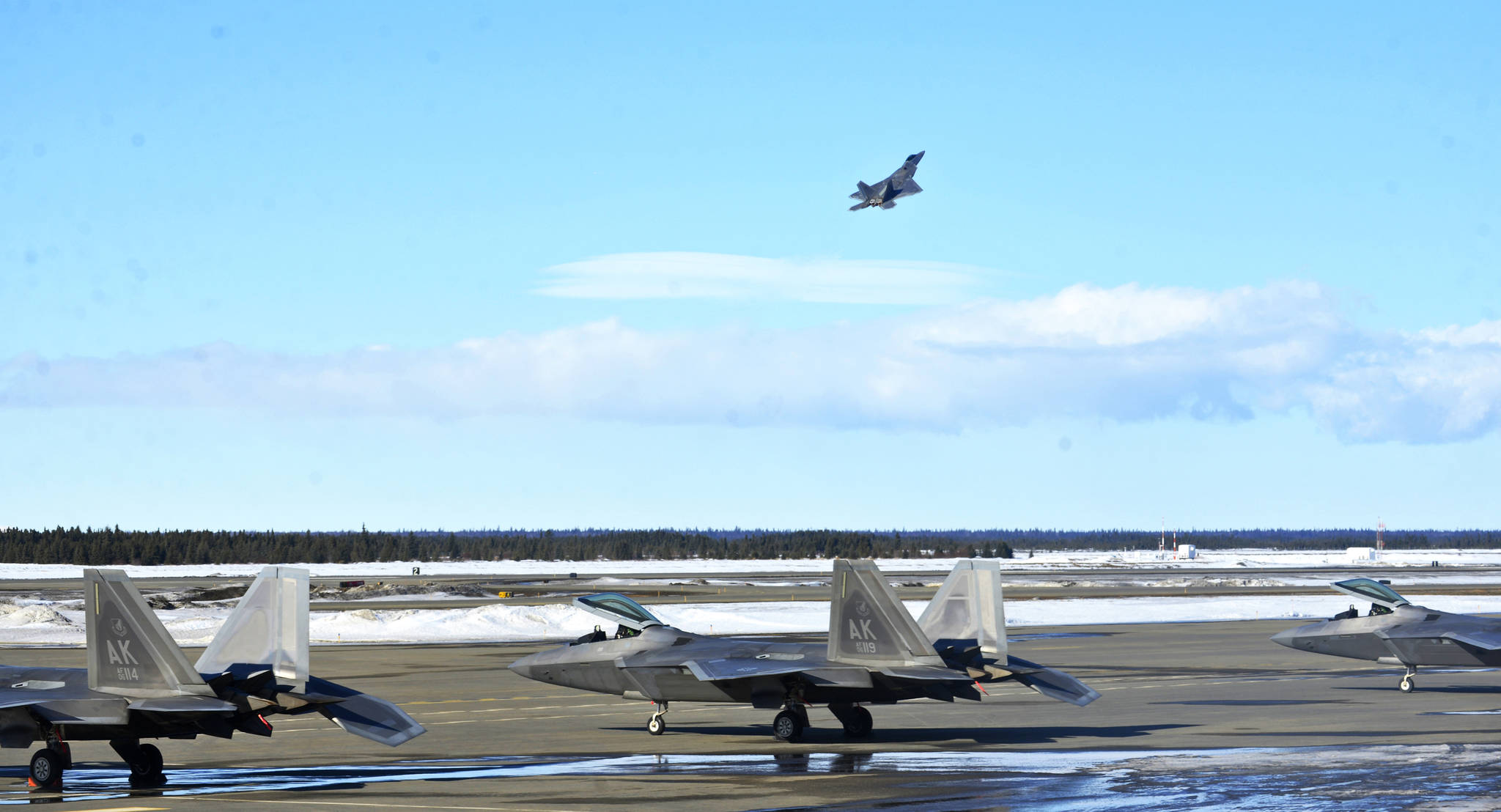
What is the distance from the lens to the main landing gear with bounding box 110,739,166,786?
18750 mm

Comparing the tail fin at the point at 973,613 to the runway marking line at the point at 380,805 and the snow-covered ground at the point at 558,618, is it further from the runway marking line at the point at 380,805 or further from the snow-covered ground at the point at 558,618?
the snow-covered ground at the point at 558,618

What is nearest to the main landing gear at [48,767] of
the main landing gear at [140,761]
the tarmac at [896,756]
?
the tarmac at [896,756]

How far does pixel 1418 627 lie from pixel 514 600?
48.9 metres

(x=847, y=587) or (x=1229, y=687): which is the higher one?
(x=847, y=587)

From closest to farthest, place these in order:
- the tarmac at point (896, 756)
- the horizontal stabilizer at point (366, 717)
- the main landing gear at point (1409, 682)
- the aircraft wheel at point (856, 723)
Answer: the tarmac at point (896, 756) → the horizontal stabilizer at point (366, 717) → the aircraft wheel at point (856, 723) → the main landing gear at point (1409, 682)

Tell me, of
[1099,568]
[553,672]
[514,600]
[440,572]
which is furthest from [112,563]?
[553,672]

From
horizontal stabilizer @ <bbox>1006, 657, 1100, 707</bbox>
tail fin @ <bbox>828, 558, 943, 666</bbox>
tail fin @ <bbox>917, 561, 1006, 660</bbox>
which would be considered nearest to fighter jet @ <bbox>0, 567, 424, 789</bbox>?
tail fin @ <bbox>828, 558, 943, 666</bbox>

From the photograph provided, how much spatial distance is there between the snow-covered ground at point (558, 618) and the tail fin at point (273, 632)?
30270 mm

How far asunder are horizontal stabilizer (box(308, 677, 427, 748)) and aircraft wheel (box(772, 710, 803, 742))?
5800mm

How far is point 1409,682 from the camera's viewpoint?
98.2 ft

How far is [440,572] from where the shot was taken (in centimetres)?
11888

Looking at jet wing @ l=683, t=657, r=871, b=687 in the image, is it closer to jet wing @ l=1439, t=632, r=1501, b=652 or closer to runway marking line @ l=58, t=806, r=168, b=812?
runway marking line @ l=58, t=806, r=168, b=812

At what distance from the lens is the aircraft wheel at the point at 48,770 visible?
18375 millimetres

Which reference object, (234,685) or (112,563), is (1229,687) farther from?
(112,563)
